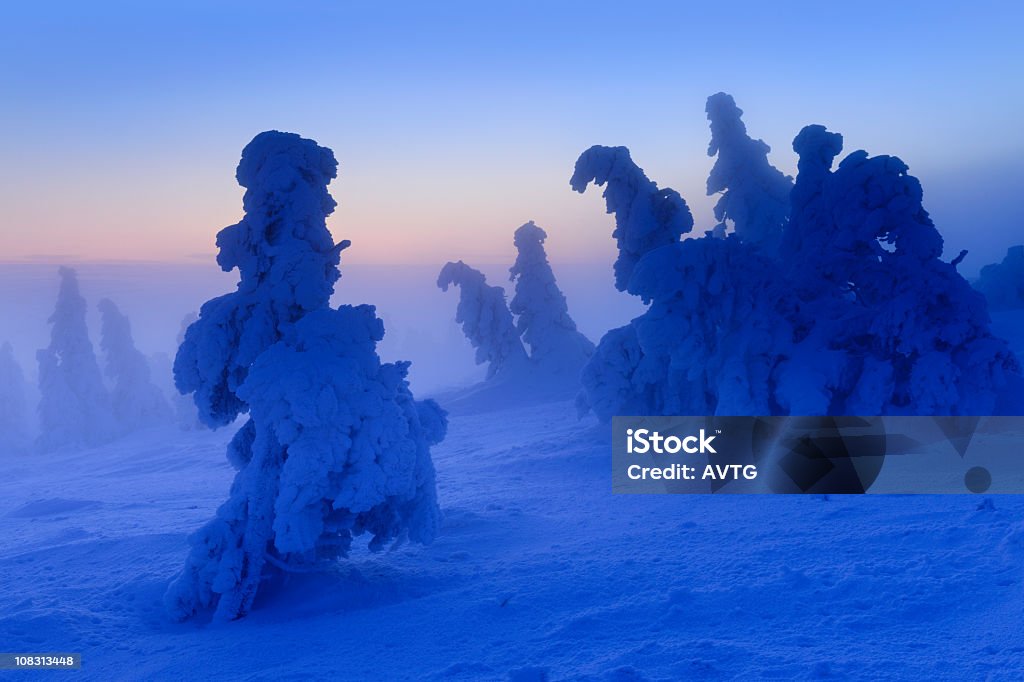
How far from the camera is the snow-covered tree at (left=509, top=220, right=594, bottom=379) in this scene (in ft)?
117

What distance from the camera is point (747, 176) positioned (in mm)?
26234

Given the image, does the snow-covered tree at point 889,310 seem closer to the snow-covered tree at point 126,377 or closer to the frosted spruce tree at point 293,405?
the frosted spruce tree at point 293,405

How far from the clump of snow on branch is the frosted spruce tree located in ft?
23.9

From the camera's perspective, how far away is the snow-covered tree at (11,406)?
150 ft

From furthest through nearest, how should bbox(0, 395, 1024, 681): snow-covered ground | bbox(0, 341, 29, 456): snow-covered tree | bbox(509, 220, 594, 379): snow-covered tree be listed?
1. bbox(0, 341, 29, 456): snow-covered tree
2. bbox(509, 220, 594, 379): snow-covered tree
3. bbox(0, 395, 1024, 681): snow-covered ground

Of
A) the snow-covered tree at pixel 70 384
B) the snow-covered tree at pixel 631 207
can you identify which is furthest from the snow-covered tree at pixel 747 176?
the snow-covered tree at pixel 70 384

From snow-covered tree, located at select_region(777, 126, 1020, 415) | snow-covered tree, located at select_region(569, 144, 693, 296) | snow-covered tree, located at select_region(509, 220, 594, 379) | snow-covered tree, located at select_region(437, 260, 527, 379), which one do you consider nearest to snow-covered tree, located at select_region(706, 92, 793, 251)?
snow-covered tree, located at select_region(569, 144, 693, 296)

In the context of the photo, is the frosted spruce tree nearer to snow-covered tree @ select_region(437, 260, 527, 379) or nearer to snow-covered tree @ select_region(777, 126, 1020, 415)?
snow-covered tree @ select_region(777, 126, 1020, 415)

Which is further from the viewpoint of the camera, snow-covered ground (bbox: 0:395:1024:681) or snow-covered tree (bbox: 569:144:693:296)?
snow-covered tree (bbox: 569:144:693:296)

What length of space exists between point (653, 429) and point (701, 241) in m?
4.62

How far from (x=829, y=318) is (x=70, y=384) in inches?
1656

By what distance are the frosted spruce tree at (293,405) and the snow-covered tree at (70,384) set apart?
119ft

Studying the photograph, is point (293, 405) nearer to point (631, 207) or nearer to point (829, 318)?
point (829, 318)

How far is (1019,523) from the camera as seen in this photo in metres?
8.91
